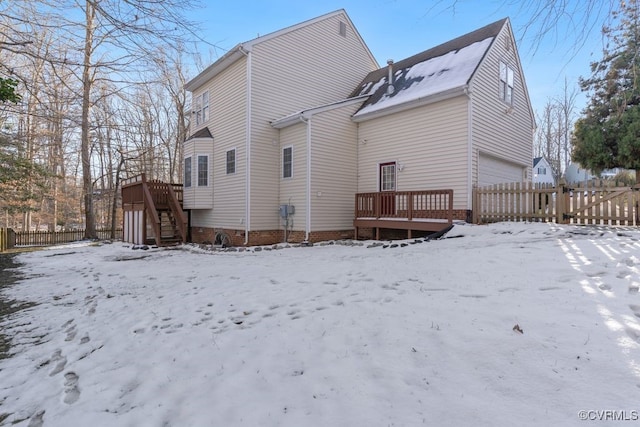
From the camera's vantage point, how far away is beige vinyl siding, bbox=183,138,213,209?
1341 centimetres

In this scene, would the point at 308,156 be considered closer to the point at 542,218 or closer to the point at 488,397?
the point at 542,218

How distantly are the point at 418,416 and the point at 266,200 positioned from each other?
421 inches

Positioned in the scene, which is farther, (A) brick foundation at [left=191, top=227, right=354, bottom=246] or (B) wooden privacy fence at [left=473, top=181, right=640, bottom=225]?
(A) brick foundation at [left=191, top=227, right=354, bottom=246]

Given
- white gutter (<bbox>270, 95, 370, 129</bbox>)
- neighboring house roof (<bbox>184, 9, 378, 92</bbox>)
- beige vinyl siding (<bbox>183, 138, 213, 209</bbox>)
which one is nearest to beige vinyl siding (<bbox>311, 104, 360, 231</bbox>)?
white gutter (<bbox>270, 95, 370, 129</bbox>)

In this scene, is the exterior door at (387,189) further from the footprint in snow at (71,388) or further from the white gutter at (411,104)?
the footprint in snow at (71,388)

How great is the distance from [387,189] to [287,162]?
3.77 m

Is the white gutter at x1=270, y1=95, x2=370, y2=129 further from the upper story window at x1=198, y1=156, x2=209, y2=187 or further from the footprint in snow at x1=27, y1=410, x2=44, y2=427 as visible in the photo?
the footprint in snow at x1=27, y1=410, x2=44, y2=427

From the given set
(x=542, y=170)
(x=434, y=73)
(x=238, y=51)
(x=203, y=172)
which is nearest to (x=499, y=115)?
(x=434, y=73)

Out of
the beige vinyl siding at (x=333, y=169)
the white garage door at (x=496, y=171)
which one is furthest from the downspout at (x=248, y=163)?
the white garage door at (x=496, y=171)

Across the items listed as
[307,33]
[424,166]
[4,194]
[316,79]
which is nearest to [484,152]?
[424,166]

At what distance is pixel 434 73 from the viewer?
38.6 ft

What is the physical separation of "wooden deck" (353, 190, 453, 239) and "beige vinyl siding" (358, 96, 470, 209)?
530 mm

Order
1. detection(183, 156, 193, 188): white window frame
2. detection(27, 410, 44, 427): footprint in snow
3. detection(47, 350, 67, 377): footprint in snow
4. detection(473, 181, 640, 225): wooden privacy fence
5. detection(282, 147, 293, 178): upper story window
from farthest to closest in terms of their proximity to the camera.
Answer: detection(183, 156, 193, 188): white window frame → detection(282, 147, 293, 178): upper story window → detection(473, 181, 640, 225): wooden privacy fence → detection(47, 350, 67, 377): footprint in snow → detection(27, 410, 44, 427): footprint in snow

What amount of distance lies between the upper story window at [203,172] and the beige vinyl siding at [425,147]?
21.0ft
